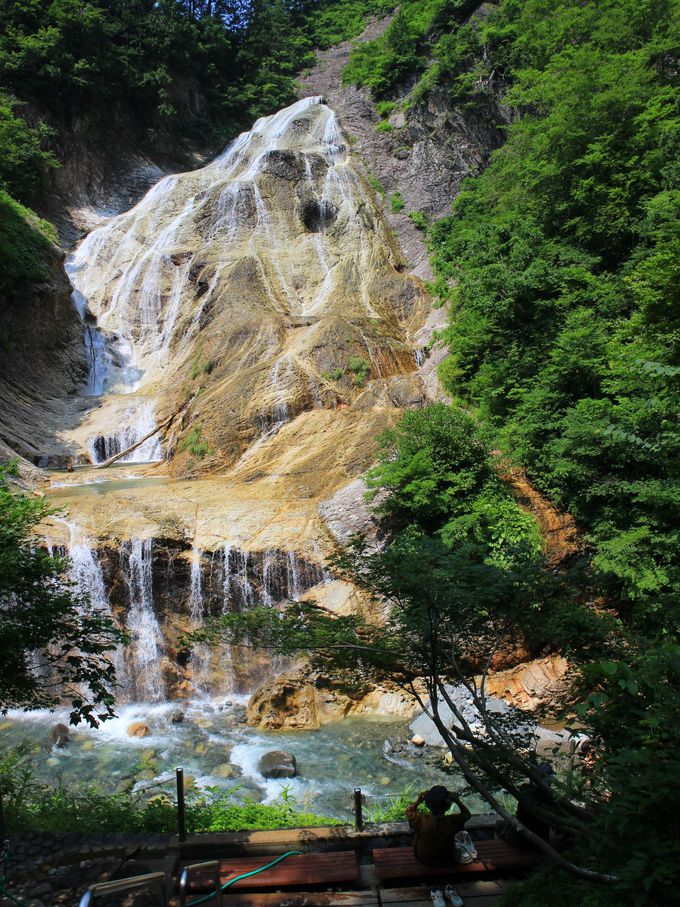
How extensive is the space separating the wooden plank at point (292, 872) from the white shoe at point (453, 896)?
779 millimetres

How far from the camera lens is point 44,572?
5.66m

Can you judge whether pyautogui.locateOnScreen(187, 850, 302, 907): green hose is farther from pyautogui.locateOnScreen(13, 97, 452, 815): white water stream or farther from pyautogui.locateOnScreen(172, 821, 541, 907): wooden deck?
pyautogui.locateOnScreen(13, 97, 452, 815): white water stream

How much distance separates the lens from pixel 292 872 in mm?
4867

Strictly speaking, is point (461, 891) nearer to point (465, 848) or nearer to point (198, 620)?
point (465, 848)

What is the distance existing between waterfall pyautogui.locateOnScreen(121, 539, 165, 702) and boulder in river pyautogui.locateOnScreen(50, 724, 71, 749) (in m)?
1.62

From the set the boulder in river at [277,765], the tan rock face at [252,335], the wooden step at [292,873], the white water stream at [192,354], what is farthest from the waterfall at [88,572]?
the wooden step at [292,873]

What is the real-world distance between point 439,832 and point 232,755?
5835 mm

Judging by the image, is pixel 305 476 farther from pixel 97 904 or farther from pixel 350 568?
pixel 97 904

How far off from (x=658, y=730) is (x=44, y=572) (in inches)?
214

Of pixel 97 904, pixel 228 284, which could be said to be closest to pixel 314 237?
pixel 228 284

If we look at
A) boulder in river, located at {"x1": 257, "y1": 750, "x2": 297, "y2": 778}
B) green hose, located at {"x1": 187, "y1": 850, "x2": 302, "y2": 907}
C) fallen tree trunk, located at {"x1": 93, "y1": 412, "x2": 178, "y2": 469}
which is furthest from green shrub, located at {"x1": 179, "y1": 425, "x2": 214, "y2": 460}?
green hose, located at {"x1": 187, "y1": 850, "x2": 302, "y2": 907}

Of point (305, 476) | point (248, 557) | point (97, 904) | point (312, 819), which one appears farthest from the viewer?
point (305, 476)

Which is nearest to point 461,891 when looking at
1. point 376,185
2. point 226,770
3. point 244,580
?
point 226,770

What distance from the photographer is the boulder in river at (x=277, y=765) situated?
8945mm
